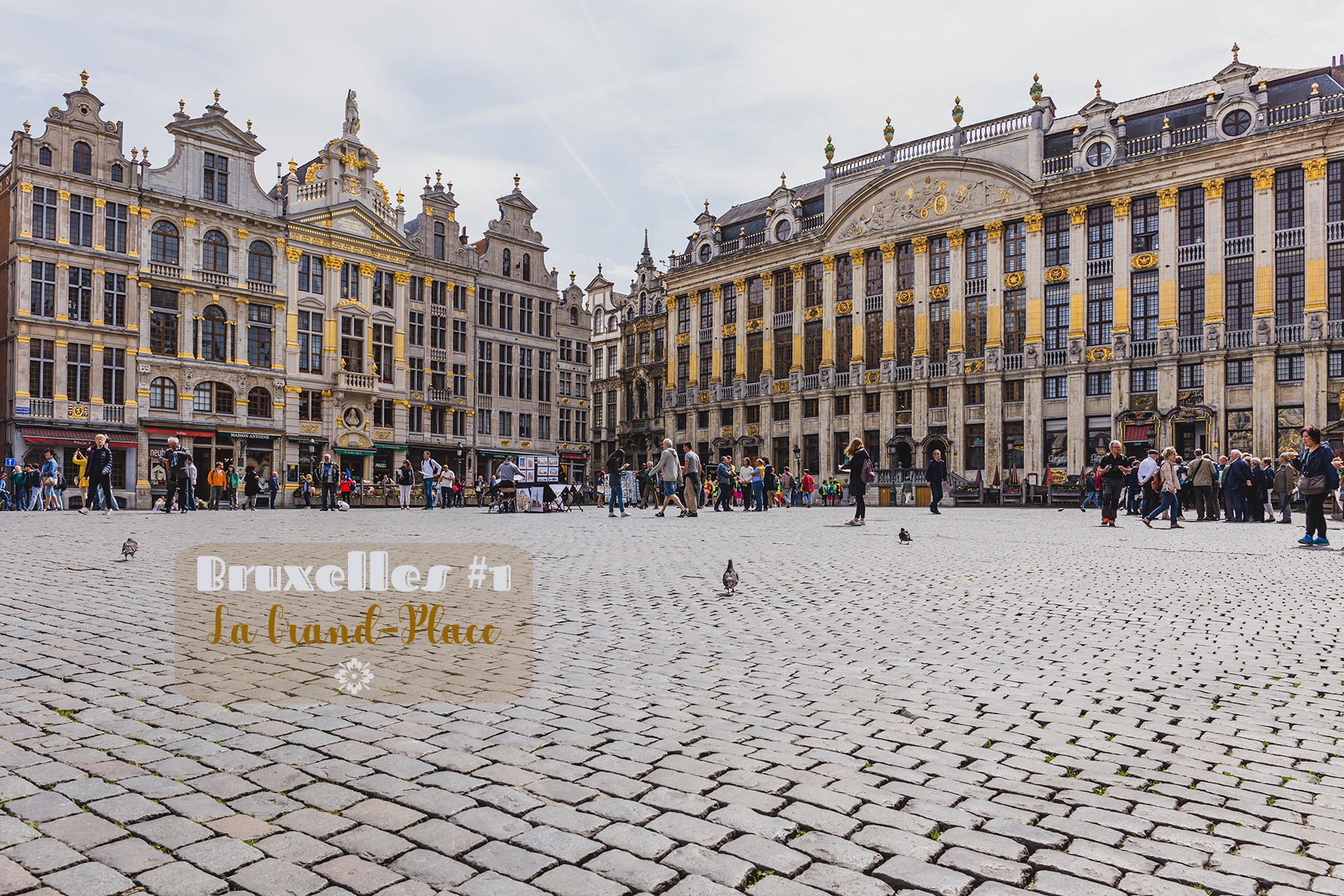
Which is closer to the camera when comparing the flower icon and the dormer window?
the flower icon

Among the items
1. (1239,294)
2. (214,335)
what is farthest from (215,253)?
(1239,294)

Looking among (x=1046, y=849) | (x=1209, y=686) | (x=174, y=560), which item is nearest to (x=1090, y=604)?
(x=1209, y=686)

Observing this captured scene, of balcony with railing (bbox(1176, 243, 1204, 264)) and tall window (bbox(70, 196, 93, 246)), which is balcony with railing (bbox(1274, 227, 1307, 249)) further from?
tall window (bbox(70, 196, 93, 246))

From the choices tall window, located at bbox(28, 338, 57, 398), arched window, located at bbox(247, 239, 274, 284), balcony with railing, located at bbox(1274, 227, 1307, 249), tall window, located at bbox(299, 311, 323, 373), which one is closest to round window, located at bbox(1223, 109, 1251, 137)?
balcony with railing, located at bbox(1274, 227, 1307, 249)

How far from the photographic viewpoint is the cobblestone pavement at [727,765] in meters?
2.63

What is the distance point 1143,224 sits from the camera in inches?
1708

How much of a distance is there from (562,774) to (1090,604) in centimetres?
587

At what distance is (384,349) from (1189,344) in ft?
129

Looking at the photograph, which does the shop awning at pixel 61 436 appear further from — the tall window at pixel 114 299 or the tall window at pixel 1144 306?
the tall window at pixel 1144 306

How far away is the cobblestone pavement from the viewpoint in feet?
8.64

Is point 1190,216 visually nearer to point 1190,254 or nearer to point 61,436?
point 1190,254

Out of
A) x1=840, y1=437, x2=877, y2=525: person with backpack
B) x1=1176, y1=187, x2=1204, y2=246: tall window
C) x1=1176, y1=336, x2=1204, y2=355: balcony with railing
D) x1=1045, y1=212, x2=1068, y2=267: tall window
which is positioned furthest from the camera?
x1=1045, y1=212, x2=1068, y2=267: tall window

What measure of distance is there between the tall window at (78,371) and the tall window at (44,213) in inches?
184

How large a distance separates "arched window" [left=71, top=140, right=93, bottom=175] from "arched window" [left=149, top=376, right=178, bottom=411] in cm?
928
